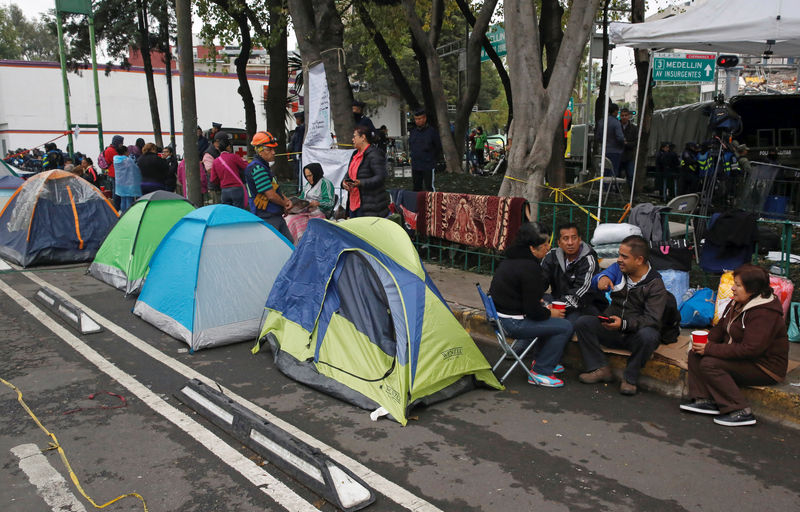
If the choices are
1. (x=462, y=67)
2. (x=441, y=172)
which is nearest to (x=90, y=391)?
(x=441, y=172)

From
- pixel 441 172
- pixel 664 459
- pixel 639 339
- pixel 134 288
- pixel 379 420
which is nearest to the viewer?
pixel 664 459

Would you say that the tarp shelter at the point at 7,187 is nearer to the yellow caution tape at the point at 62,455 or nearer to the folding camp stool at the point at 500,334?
the yellow caution tape at the point at 62,455

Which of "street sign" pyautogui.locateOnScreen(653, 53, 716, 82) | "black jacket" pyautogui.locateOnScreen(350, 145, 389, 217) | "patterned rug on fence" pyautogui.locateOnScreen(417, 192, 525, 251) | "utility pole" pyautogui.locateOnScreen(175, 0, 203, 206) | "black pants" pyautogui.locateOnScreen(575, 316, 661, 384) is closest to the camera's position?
"black pants" pyautogui.locateOnScreen(575, 316, 661, 384)

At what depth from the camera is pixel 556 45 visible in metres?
13.3

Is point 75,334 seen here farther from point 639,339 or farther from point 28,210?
point 639,339

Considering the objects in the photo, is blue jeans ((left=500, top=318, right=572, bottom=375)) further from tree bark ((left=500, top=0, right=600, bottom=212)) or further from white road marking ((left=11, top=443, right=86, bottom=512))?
white road marking ((left=11, top=443, right=86, bottom=512))

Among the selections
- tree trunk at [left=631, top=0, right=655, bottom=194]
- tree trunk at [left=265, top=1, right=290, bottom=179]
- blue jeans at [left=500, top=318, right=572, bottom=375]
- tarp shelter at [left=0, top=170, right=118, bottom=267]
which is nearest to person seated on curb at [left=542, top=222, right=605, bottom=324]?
blue jeans at [left=500, top=318, right=572, bottom=375]

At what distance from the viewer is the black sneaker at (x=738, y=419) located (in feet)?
14.9

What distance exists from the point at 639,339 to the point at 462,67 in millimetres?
13019

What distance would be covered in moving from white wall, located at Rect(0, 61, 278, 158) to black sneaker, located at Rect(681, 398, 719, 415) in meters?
43.2

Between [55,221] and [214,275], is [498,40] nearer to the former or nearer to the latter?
[55,221]

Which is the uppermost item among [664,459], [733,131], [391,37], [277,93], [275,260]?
[391,37]

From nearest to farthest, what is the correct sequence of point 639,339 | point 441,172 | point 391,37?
point 639,339
point 441,172
point 391,37

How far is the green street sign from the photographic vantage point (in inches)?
565
